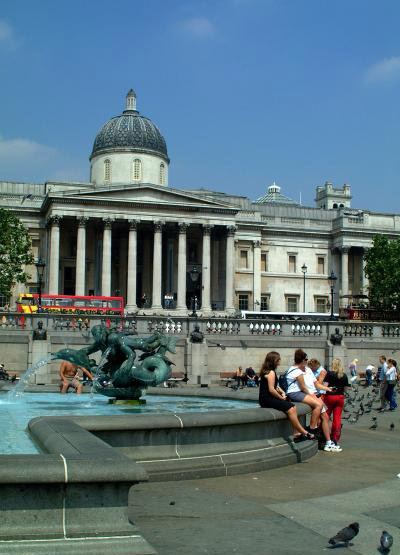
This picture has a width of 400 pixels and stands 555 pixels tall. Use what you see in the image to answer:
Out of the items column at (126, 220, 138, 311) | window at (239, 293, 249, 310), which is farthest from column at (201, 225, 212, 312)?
window at (239, 293, 249, 310)

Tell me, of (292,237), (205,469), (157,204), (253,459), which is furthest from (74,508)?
(292,237)

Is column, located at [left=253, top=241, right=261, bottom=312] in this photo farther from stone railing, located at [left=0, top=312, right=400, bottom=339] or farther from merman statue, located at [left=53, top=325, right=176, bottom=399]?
merman statue, located at [left=53, top=325, right=176, bottom=399]

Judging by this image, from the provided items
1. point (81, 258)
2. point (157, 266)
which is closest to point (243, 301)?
point (157, 266)

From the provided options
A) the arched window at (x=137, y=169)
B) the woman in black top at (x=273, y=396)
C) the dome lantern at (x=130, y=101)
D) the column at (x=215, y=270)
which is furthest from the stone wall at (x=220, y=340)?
the dome lantern at (x=130, y=101)

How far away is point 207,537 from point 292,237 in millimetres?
82256

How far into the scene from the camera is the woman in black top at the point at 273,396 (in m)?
13.0

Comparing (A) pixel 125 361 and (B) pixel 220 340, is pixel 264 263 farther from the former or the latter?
(A) pixel 125 361

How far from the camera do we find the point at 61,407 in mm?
16500

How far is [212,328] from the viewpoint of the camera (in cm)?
4438

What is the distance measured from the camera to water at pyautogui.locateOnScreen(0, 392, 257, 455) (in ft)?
36.0

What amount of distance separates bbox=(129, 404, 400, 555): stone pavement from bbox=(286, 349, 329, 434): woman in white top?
66.4 inches

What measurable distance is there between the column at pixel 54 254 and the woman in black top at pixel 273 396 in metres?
A: 61.4

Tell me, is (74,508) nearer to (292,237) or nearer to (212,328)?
(212,328)

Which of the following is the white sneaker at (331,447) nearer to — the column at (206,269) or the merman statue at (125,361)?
the merman statue at (125,361)
